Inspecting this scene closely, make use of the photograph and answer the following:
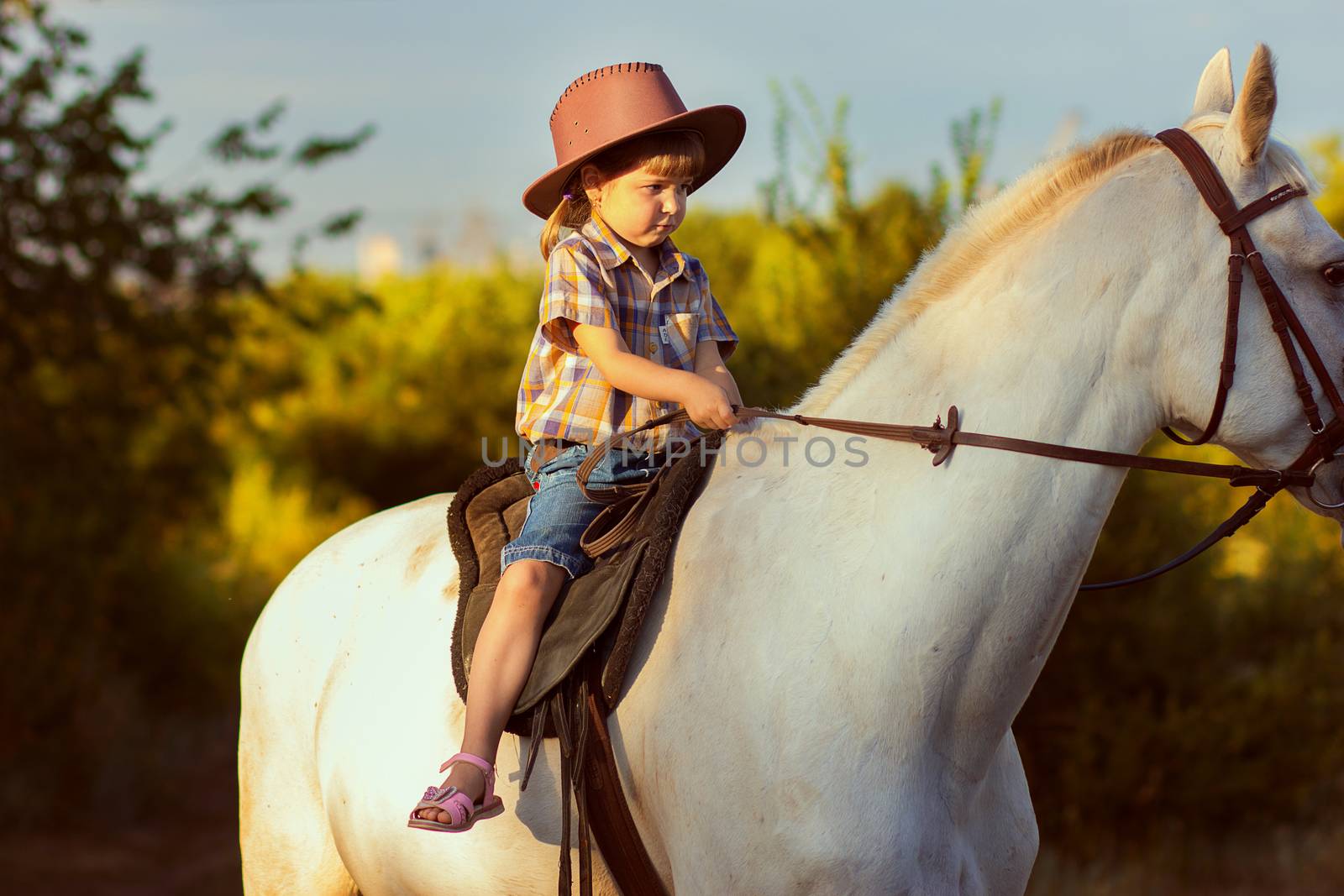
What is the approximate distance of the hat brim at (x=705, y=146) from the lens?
8.83 feet

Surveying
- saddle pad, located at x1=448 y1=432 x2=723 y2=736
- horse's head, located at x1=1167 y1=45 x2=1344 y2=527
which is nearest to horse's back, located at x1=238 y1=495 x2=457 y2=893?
saddle pad, located at x1=448 y1=432 x2=723 y2=736

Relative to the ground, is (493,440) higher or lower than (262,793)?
higher

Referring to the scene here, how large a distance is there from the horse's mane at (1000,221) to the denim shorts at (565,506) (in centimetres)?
51

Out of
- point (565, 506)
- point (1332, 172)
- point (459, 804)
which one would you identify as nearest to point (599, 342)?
point (565, 506)

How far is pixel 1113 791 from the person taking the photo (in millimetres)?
6387

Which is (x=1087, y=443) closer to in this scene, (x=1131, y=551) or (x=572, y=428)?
(x=572, y=428)

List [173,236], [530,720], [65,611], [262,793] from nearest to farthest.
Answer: [530,720] < [262,793] < [65,611] < [173,236]

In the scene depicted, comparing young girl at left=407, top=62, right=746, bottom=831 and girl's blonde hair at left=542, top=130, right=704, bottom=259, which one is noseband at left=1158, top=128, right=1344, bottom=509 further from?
girl's blonde hair at left=542, top=130, right=704, bottom=259

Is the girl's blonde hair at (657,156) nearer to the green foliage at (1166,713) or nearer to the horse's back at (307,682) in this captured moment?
the horse's back at (307,682)

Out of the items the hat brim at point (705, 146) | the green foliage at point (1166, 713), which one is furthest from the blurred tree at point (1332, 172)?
the hat brim at point (705, 146)

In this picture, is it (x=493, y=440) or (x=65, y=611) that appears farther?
(x=493, y=440)

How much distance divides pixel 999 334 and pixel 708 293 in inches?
38.1

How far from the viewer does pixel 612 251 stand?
2.75m

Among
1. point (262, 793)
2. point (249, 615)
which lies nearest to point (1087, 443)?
point (262, 793)
